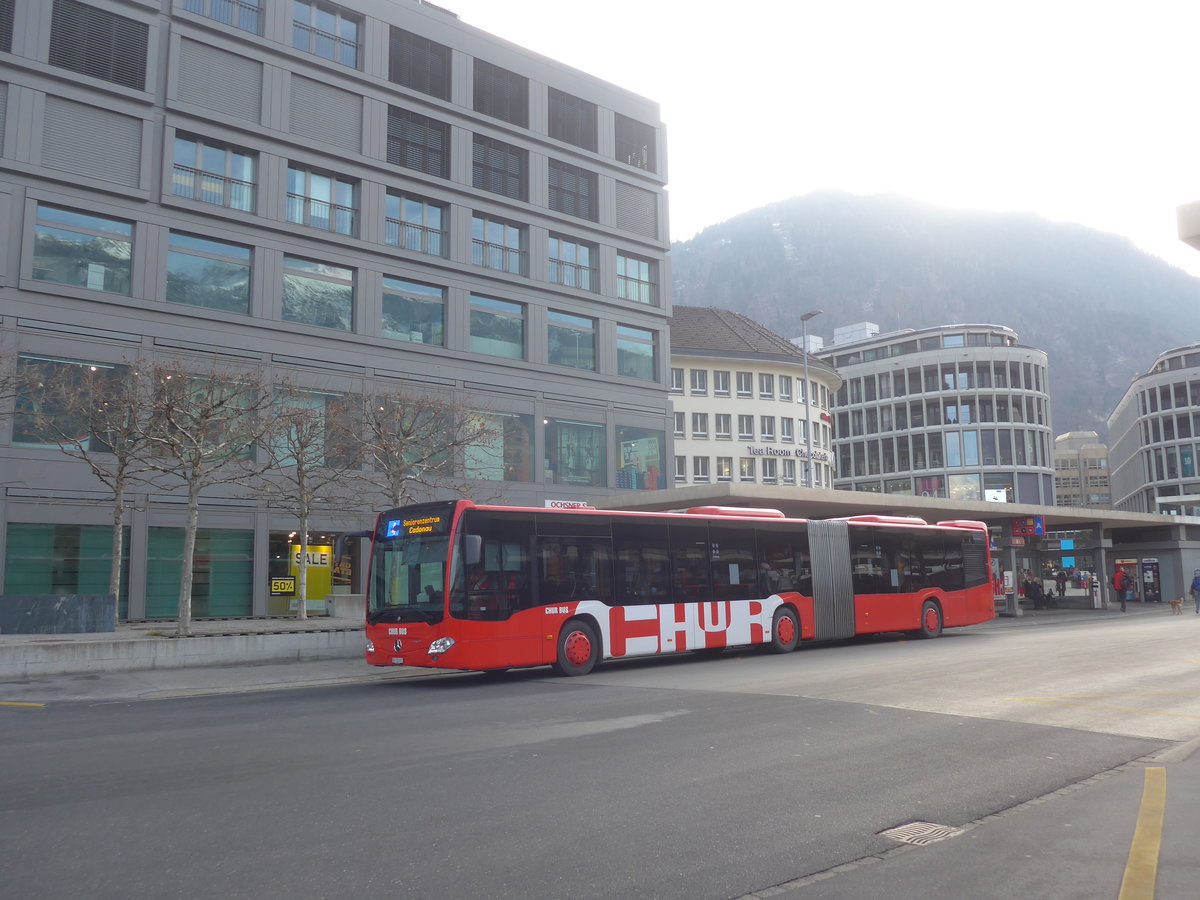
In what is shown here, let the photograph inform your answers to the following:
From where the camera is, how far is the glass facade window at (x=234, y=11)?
32.4 m

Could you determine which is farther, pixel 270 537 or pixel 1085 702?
pixel 270 537

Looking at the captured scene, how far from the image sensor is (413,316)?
119ft

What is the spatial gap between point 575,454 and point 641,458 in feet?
11.9

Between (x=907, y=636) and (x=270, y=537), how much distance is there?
2051 centimetres

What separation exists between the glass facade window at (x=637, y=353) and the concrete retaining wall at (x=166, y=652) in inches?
924

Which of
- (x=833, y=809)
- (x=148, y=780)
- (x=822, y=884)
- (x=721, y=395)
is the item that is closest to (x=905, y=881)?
(x=822, y=884)

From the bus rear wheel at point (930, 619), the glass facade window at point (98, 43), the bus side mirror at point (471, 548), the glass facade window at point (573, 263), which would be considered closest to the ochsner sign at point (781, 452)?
the glass facade window at point (573, 263)

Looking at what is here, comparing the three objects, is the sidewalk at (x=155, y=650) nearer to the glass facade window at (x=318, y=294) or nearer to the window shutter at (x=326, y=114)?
the glass facade window at (x=318, y=294)

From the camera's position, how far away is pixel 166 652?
18453 millimetres

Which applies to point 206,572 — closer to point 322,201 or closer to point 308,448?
point 308,448

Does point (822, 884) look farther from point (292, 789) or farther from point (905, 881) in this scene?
point (292, 789)

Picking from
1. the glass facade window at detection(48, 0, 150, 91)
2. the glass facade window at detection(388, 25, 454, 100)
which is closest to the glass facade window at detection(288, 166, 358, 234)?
the glass facade window at detection(388, 25, 454, 100)

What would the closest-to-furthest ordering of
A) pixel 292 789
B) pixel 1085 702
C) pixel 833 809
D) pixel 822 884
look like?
pixel 822 884
pixel 833 809
pixel 292 789
pixel 1085 702

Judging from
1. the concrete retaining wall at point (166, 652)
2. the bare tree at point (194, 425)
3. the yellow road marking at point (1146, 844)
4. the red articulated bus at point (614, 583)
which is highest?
the bare tree at point (194, 425)
